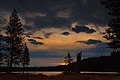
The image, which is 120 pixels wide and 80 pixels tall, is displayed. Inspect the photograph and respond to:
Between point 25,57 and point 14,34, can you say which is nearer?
point 14,34

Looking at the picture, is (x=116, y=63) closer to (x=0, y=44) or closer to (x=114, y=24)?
(x=0, y=44)

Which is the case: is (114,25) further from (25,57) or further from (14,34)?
(25,57)

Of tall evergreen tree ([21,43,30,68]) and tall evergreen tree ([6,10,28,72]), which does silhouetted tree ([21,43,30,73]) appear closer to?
tall evergreen tree ([21,43,30,68])

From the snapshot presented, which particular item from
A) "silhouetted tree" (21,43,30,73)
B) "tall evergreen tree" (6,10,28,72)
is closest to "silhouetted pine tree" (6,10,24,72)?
"tall evergreen tree" (6,10,28,72)

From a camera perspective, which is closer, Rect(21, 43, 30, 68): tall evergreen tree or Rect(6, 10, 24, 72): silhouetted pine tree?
Rect(6, 10, 24, 72): silhouetted pine tree

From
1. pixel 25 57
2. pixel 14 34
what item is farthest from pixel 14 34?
pixel 25 57

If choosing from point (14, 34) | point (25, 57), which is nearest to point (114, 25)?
point (14, 34)

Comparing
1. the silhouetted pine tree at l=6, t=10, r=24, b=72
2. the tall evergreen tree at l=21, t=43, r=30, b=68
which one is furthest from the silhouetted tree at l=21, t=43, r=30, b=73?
the silhouetted pine tree at l=6, t=10, r=24, b=72

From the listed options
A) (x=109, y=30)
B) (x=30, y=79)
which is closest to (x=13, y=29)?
(x=109, y=30)

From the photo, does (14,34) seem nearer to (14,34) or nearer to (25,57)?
(14,34)

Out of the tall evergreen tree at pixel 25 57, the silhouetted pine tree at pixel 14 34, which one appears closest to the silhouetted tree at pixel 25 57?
the tall evergreen tree at pixel 25 57

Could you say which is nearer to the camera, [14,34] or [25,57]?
[14,34]

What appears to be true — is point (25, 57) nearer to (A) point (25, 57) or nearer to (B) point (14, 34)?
(A) point (25, 57)

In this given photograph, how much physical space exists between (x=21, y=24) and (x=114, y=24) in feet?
87.5
